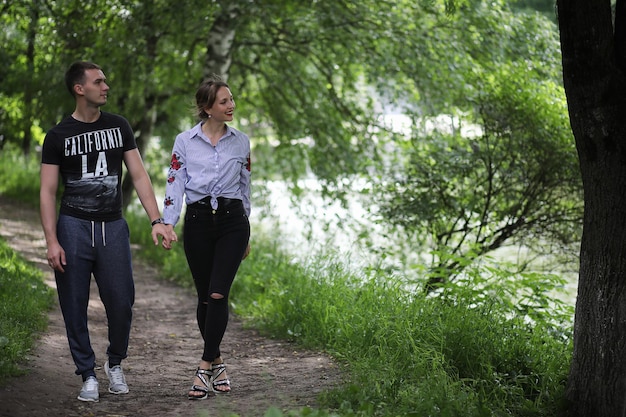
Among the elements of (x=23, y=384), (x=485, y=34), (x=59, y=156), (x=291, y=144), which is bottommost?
(x=23, y=384)

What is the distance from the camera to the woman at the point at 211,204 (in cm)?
535

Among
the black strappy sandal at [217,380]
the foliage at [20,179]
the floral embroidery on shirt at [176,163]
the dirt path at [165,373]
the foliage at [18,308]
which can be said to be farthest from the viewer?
the foliage at [20,179]

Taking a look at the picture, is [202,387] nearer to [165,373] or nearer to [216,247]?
[216,247]

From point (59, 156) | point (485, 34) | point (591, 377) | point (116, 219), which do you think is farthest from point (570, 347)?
point (485, 34)

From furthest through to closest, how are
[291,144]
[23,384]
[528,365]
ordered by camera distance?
1. [291,144]
2. [528,365]
3. [23,384]

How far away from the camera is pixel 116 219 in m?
5.38

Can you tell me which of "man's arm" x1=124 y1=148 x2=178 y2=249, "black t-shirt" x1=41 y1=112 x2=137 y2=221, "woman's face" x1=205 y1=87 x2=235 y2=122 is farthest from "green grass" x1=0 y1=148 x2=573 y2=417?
"woman's face" x1=205 y1=87 x2=235 y2=122

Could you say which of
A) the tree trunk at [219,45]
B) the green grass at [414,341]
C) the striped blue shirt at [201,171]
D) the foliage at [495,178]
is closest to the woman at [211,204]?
the striped blue shirt at [201,171]

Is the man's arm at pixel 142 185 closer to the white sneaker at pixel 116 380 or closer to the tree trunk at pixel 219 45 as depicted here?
the white sneaker at pixel 116 380

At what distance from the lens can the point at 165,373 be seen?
→ 6.52m

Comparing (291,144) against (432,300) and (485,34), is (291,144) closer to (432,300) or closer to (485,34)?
(485,34)

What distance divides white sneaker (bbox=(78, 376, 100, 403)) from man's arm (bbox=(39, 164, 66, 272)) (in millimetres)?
740

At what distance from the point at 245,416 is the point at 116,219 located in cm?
152

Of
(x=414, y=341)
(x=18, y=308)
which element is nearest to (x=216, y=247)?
(x=414, y=341)
